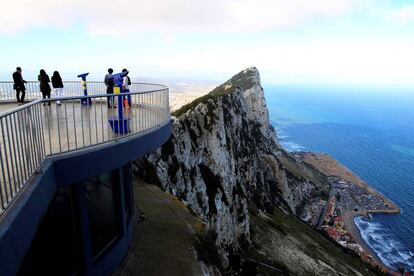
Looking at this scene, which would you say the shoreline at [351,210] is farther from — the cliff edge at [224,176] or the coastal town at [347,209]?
the cliff edge at [224,176]

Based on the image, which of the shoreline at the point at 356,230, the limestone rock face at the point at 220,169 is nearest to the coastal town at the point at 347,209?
the shoreline at the point at 356,230

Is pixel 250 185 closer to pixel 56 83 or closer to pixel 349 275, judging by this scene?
pixel 349 275

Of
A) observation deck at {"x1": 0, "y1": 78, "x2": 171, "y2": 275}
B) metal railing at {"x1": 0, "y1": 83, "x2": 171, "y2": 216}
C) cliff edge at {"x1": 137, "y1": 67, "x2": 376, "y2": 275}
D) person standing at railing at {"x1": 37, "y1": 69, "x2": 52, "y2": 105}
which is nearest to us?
observation deck at {"x1": 0, "y1": 78, "x2": 171, "y2": 275}

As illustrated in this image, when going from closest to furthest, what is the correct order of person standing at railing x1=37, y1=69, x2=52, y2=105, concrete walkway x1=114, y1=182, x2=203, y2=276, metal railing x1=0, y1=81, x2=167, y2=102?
concrete walkway x1=114, y1=182, x2=203, y2=276, person standing at railing x1=37, y1=69, x2=52, y2=105, metal railing x1=0, y1=81, x2=167, y2=102

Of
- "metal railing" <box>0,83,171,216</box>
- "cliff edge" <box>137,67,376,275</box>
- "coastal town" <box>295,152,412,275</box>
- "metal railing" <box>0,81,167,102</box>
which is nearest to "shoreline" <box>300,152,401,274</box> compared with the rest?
"coastal town" <box>295,152,412,275</box>

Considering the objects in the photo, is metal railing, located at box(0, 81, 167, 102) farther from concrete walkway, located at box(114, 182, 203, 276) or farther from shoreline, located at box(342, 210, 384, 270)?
shoreline, located at box(342, 210, 384, 270)

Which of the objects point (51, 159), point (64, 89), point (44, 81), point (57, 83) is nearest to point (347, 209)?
point (64, 89)

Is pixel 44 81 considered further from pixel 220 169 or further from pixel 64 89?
pixel 220 169
